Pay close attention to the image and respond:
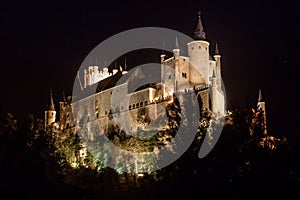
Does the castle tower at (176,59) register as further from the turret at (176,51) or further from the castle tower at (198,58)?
the castle tower at (198,58)

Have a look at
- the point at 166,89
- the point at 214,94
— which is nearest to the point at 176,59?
the point at 166,89

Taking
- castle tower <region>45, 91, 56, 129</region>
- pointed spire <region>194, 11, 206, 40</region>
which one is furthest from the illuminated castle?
castle tower <region>45, 91, 56, 129</region>

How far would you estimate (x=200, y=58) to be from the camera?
6222 cm

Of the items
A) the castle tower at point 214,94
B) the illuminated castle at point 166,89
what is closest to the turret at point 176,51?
the illuminated castle at point 166,89

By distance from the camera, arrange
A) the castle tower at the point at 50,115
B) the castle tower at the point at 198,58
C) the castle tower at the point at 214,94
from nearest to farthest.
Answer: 1. the castle tower at the point at 214,94
2. the castle tower at the point at 198,58
3. the castle tower at the point at 50,115

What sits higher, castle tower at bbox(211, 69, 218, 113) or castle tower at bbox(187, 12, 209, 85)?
castle tower at bbox(187, 12, 209, 85)

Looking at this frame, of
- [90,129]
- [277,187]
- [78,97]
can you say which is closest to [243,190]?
[277,187]

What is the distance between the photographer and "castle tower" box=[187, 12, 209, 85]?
203 ft

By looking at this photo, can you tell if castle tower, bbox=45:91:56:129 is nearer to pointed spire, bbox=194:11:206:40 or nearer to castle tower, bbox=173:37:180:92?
castle tower, bbox=173:37:180:92

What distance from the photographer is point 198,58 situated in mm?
62156

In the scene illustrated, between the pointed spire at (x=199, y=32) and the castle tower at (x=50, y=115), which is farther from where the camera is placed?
the castle tower at (x=50, y=115)

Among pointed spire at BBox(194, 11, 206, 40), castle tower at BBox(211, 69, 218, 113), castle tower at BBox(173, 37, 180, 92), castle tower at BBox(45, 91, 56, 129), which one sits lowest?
castle tower at BBox(211, 69, 218, 113)

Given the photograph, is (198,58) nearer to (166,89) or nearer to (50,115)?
(166,89)

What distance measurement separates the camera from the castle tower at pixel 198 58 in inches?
2435
